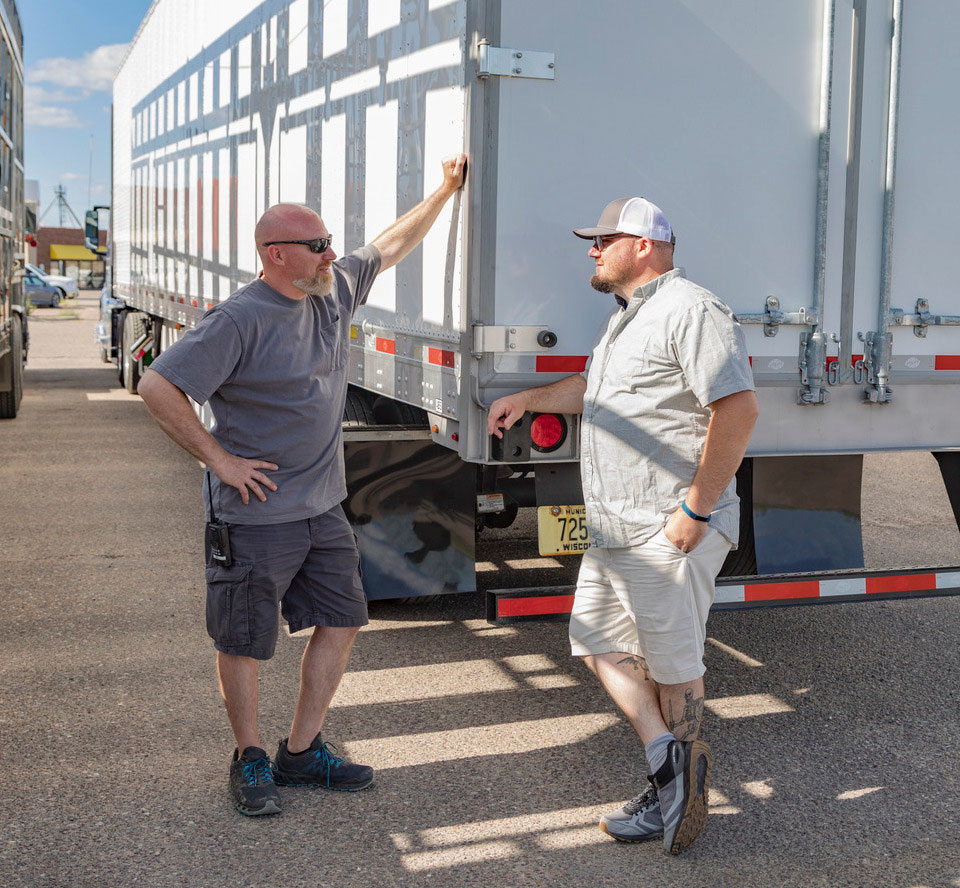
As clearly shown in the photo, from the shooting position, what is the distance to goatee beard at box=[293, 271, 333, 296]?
377cm

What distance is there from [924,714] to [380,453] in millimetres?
2451

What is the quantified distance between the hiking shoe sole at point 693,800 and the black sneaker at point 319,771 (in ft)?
3.46

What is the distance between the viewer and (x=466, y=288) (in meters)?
3.96

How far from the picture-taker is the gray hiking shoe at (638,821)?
11.9ft

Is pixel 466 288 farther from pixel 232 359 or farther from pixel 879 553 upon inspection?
pixel 879 553

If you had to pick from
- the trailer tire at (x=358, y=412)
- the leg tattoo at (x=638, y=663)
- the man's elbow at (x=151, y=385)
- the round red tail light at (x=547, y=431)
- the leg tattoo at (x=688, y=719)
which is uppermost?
the man's elbow at (x=151, y=385)

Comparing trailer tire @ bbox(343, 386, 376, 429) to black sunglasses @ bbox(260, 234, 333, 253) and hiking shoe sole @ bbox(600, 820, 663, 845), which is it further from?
hiking shoe sole @ bbox(600, 820, 663, 845)

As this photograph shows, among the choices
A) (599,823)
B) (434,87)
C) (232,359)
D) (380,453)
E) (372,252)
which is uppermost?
(434,87)

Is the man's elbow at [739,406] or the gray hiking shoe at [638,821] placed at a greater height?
the man's elbow at [739,406]

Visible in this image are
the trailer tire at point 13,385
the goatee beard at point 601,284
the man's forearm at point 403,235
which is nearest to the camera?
the goatee beard at point 601,284

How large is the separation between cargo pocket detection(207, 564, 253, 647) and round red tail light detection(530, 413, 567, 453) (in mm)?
1039

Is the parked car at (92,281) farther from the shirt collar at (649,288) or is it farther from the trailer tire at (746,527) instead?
the shirt collar at (649,288)

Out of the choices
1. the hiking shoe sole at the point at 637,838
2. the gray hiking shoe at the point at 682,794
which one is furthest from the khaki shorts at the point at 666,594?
the hiking shoe sole at the point at 637,838

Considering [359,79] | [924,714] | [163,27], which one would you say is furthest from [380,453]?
[163,27]
